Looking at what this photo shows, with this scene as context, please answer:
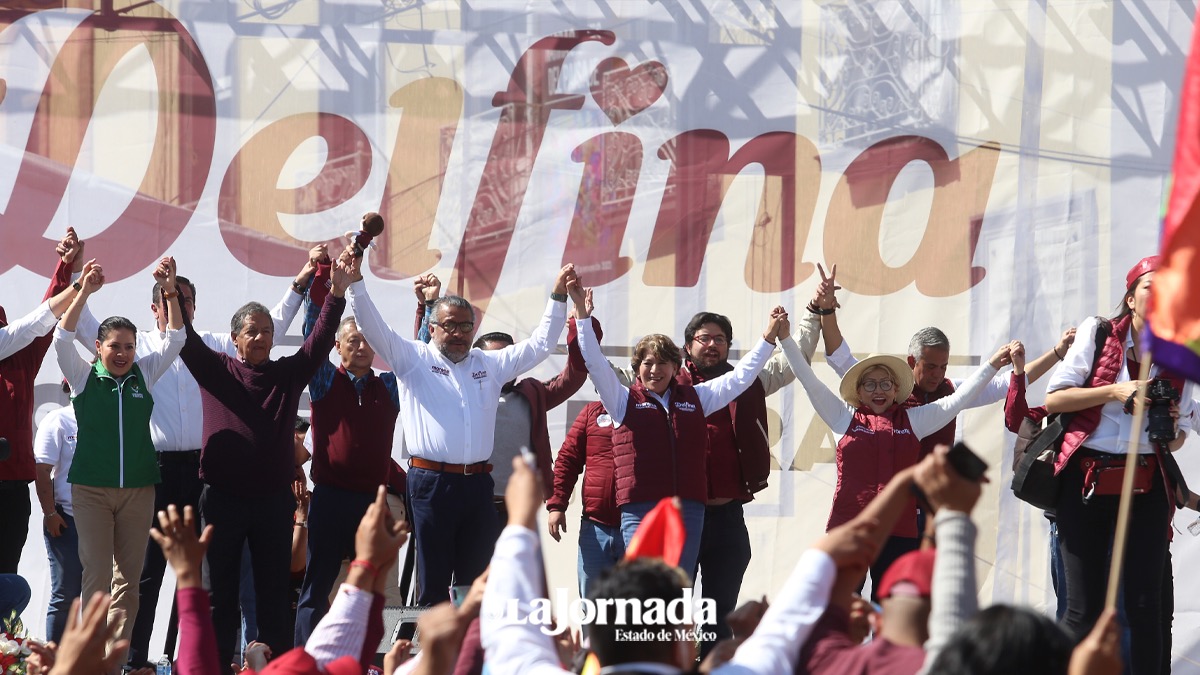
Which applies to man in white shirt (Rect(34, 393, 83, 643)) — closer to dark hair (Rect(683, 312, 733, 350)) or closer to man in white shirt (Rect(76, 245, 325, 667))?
man in white shirt (Rect(76, 245, 325, 667))

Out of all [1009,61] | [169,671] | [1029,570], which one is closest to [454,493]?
[169,671]

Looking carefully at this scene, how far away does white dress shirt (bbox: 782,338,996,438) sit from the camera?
466 centimetres

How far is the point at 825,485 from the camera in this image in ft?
19.0

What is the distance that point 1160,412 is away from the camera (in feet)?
12.6

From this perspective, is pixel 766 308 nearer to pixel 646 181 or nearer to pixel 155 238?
pixel 646 181

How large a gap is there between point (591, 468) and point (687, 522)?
404 mm

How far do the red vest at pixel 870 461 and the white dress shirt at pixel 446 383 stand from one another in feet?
3.54

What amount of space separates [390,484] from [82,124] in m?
2.01

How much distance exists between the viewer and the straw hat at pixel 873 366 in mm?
4719

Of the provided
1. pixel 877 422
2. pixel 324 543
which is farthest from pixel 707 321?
pixel 324 543

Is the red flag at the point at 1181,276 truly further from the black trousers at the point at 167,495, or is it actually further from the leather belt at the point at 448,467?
the black trousers at the point at 167,495

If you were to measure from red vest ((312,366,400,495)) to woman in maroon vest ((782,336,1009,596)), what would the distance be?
1.45 metres

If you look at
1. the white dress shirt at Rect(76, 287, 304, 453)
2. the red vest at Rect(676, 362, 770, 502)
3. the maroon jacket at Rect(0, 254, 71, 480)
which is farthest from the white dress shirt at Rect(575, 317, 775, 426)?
the maroon jacket at Rect(0, 254, 71, 480)

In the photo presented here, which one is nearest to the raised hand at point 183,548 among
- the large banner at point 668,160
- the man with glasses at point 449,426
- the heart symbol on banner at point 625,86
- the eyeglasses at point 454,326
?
the man with glasses at point 449,426
